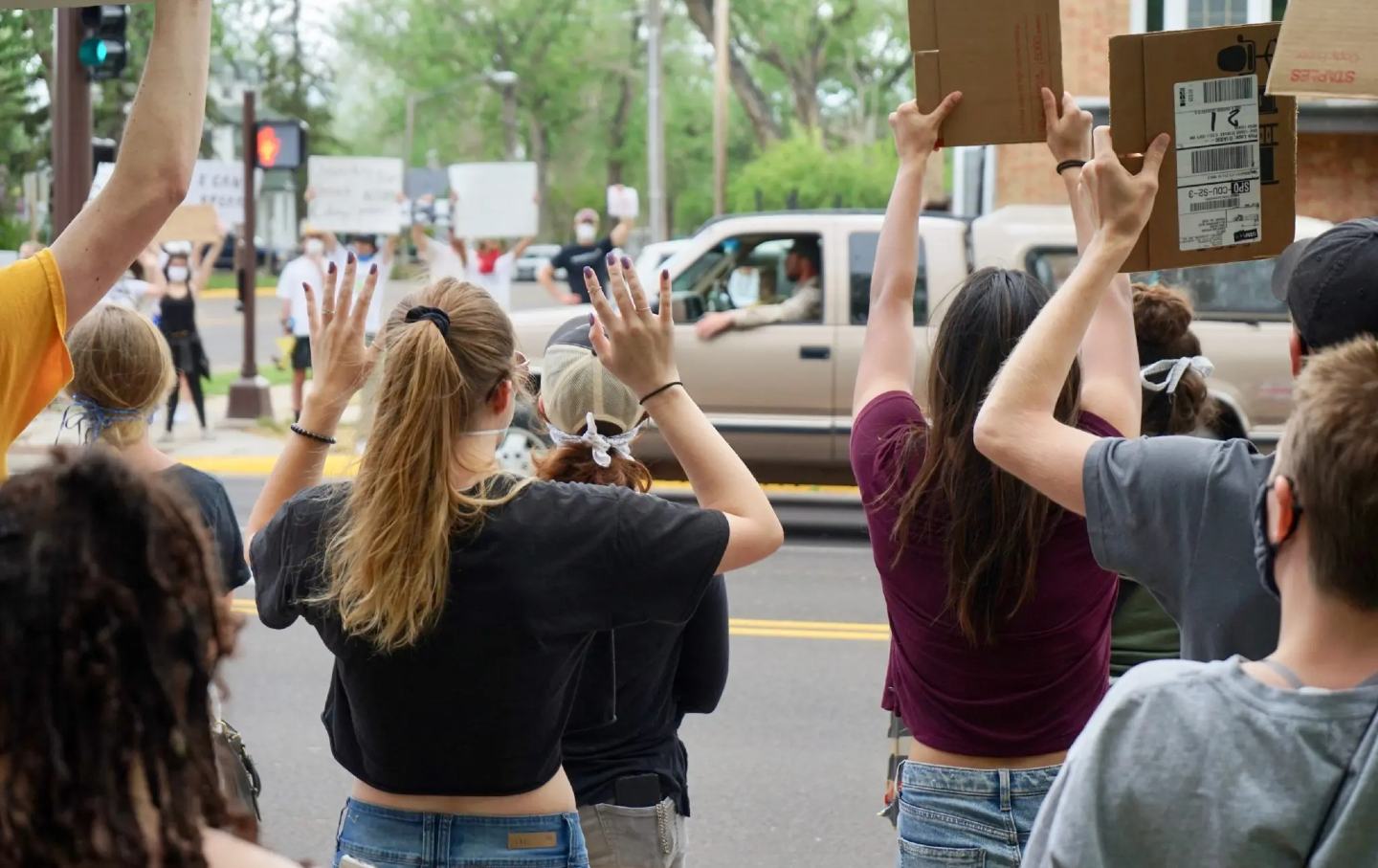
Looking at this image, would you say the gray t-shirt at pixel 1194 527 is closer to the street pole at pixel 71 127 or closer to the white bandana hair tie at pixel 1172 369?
the white bandana hair tie at pixel 1172 369

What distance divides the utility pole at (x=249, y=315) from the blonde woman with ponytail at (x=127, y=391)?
46.2 ft

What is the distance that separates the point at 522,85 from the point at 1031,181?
149 ft

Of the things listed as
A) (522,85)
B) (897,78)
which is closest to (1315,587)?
(897,78)

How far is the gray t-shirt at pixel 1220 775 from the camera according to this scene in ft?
5.46

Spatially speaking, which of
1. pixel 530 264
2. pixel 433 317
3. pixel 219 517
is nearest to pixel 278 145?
pixel 219 517

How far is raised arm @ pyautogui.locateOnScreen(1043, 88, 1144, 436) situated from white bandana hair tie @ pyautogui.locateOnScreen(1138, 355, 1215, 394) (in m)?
0.62

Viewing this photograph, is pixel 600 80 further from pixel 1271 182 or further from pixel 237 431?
pixel 1271 182

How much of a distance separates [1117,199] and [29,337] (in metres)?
1.57

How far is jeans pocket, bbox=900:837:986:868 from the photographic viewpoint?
2.82 metres

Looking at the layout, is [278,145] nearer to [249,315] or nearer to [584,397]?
[249,315]

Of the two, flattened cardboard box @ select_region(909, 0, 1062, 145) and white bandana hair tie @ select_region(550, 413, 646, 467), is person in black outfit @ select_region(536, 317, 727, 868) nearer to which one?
white bandana hair tie @ select_region(550, 413, 646, 467)

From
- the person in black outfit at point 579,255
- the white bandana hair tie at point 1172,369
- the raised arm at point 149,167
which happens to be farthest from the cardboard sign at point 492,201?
the raised arm at point 149,167

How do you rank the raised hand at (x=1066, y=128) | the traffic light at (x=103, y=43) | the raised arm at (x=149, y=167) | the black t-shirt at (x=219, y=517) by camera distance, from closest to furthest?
the raised arm at (x=149, y=167) → the raised hand at (x=1066, y=128) → the black t-shirt at (x=219, y=517) → the traffic light at (x=103, y=43)

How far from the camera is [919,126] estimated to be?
2820 mm
